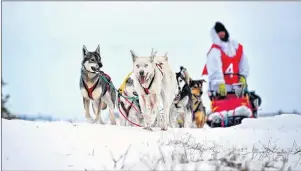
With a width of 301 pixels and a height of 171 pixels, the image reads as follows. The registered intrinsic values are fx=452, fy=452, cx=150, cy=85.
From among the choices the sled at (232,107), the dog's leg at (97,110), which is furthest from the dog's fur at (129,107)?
the sled at (232,107)

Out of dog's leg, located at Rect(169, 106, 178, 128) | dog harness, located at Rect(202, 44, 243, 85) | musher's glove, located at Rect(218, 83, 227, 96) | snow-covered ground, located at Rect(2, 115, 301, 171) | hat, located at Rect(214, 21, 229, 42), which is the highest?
hat, located at Rect(214, 21, 229, 42)

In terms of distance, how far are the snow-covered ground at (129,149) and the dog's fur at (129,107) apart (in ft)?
9.28

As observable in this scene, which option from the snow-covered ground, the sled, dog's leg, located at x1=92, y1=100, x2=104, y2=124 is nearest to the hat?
the sled

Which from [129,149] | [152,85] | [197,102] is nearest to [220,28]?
[197,102]

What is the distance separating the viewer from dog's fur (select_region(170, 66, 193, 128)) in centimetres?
1060

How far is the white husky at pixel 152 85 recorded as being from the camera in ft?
24.2

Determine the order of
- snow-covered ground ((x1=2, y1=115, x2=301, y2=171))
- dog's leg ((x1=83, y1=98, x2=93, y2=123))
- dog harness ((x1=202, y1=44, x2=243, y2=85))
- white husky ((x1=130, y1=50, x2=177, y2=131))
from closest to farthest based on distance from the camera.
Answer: snow-covered ground ((x1=2, y1=115, x2=301, y2=171)), white husky ((x1=130, y1=50, x2=177, y2=131)), dog's leg ((x1=83, y1=98, x2=93, y2=123)), dog harness ((x1=202, y1=44, x2=243, y2=85))

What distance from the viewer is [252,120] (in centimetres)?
875

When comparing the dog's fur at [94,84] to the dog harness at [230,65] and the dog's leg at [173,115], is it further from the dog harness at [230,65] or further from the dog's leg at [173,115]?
the dog harness at [230,65]

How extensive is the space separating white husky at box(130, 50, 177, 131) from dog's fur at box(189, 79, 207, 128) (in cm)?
370

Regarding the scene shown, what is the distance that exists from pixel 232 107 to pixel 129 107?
237 cm

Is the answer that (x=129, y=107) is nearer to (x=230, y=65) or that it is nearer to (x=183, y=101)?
(x=183, y=101)

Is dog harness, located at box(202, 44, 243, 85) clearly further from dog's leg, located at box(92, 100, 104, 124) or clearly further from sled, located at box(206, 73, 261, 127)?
dog's leg, located at box(92, 100, 104, 124)

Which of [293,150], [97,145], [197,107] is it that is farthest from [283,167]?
[197,107]
